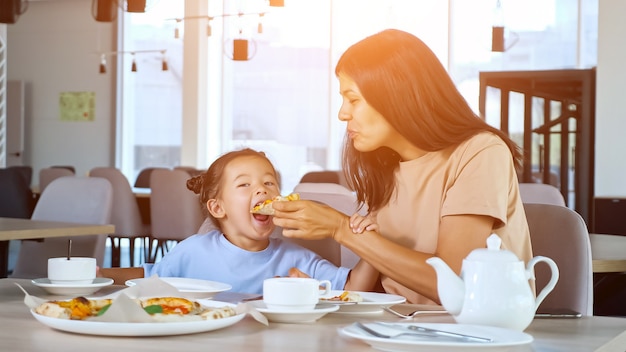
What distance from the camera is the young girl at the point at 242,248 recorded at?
6.75 ft

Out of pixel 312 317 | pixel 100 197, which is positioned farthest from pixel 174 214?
pixel 312 317

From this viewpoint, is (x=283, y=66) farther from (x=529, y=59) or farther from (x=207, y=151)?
(x=529, y=59)

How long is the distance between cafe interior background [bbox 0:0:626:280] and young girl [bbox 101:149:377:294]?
505 centimetres

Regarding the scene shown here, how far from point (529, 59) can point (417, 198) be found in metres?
7.01

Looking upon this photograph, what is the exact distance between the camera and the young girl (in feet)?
Result: 6.75

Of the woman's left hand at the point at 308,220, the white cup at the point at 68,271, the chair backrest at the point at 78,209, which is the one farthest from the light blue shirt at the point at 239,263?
the chair backrest at the point at 78,209

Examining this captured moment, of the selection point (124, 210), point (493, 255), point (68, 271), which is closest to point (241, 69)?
point (124, 210)

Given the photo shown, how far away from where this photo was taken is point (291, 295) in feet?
4.34

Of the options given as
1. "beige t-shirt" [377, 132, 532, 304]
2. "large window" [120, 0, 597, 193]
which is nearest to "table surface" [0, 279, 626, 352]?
"beige t-shirt" [377, 132, 532, 304]

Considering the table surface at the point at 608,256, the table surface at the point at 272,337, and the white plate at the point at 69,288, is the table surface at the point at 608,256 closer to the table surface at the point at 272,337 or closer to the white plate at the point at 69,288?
the table surface at the point at 272,337

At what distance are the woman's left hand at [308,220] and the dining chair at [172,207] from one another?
446 cm

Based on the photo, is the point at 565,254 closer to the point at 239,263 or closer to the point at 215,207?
the point at 239,263

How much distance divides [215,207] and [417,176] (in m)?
0.57

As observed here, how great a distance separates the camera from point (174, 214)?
6.34 meters
